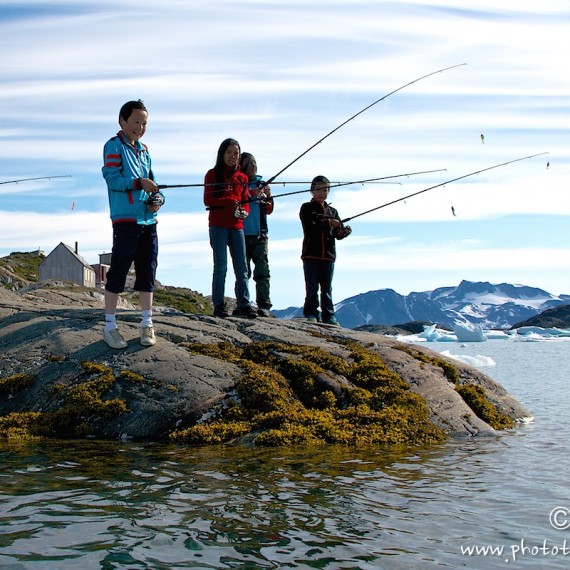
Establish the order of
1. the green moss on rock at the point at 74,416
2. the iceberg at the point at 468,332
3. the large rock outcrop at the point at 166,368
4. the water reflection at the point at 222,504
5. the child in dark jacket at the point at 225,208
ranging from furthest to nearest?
the iceberg at the point at 468,332, the child in dark jacket at the point at 225,208, the large rock outcrop at the point at 166,368, the green moss on rock at the point at 74,416, the water reflection at the point at 222,504

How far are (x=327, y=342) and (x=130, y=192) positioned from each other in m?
3.99

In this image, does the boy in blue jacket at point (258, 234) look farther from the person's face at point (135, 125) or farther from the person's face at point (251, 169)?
the person's face at point (135, 125)

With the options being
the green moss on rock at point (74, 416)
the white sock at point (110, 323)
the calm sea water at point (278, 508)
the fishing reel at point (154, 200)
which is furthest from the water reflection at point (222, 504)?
the fishing reel at point (154, 200)

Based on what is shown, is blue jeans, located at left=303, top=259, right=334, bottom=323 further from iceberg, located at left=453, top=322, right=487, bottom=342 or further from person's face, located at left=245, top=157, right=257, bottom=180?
iceberg, located at left=453, top=322, right=487, bottom=342

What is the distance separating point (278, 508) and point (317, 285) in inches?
321

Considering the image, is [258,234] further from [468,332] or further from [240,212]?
[468,332]

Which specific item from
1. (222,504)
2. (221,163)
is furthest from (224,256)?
(222,504)

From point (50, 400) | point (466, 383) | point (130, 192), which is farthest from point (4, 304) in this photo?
point (466, 383)

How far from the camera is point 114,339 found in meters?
9.95

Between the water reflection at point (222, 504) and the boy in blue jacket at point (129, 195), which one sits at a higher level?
the boy in blue jacket at point (129, 195)

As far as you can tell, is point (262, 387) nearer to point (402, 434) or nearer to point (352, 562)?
point (402, 434)

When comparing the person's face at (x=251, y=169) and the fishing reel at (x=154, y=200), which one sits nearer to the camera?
the fishing reel at (x=154, y=200)

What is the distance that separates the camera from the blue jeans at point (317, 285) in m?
13.3

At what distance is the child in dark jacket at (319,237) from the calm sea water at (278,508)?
18.1 feet
